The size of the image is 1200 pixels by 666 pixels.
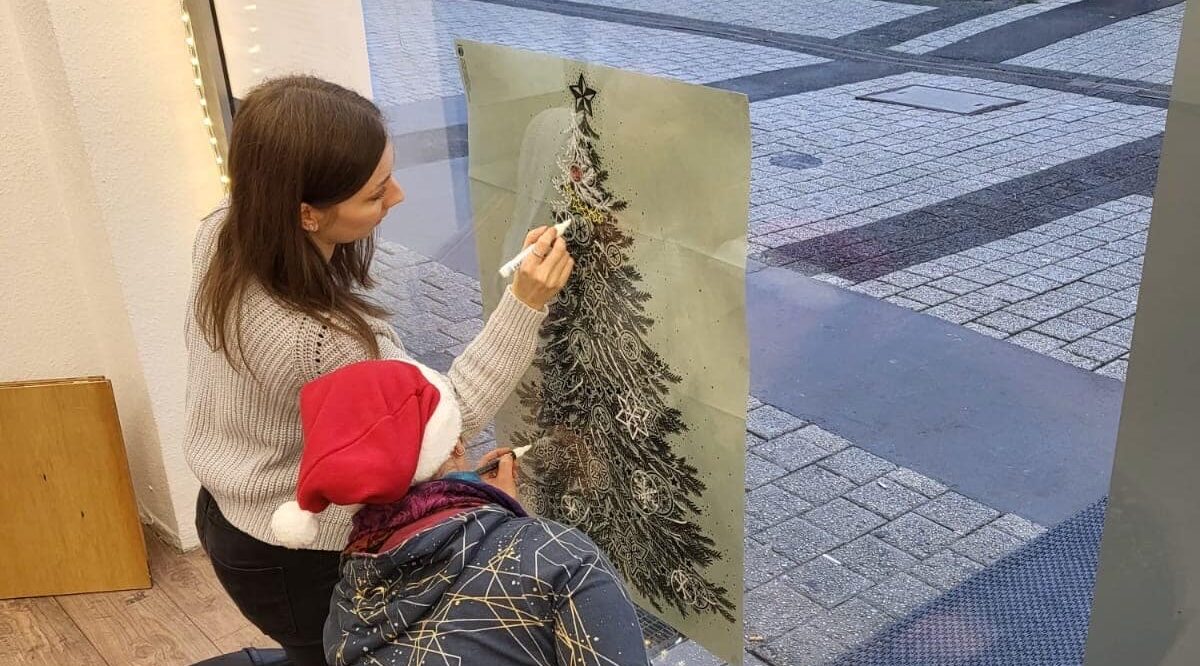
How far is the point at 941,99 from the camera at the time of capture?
1.58 metres

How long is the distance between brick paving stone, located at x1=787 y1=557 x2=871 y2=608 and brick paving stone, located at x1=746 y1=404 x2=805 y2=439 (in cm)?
36

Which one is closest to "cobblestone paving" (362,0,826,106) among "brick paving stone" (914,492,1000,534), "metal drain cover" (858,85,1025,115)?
"metal drain cover" (858,85,1025,115)

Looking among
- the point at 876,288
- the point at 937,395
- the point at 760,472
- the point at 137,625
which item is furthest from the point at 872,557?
the point at 137,625

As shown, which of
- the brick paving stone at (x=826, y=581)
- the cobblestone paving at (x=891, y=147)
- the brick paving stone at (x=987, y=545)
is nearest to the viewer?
the cobblestone paving at (x=891, y=147)

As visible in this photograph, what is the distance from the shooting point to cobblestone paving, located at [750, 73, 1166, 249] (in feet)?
4.83

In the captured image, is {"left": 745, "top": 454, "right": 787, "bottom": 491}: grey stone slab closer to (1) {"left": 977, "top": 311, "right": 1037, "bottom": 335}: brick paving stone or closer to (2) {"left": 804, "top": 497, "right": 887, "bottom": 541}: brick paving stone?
(2) {"left": 804, "top": 497, "right": 887, "bottom": 541}: brick paving stone

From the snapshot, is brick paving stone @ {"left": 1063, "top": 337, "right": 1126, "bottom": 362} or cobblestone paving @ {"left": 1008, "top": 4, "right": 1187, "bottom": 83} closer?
cobblestone paving @ {"left": 1008, "top": 4, "right": 1187, "bottom": 83}

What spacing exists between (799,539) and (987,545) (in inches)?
15.3

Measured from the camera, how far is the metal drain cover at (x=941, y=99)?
1530 mm

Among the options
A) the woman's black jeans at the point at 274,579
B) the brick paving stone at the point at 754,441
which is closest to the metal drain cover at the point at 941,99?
the brick paving stone at the point at 754,441

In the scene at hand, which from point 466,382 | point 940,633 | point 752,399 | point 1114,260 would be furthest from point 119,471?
point 1114,260

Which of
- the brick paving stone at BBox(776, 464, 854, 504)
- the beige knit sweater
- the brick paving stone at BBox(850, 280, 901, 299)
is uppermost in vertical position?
the brick paving stone at BBox(850, 280, 901, 299)

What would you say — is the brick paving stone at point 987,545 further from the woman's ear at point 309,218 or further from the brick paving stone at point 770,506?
the woman's ear at point 309,218

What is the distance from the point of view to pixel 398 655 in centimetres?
137
